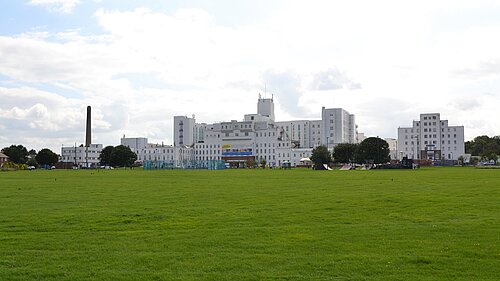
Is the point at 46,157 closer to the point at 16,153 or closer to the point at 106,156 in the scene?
the point at 16,153

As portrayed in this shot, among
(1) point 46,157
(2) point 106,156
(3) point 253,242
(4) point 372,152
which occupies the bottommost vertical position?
(3) point 253,242

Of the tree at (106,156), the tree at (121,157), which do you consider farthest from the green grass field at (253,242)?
the tree at (106,156)

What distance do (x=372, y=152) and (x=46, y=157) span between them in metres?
102

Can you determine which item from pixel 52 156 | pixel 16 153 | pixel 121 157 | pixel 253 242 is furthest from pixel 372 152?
pixel 253 242

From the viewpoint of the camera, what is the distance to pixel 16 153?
177875mm

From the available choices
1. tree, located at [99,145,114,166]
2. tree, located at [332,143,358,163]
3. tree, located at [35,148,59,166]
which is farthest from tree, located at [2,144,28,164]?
tree, located at [332,143,358,163]

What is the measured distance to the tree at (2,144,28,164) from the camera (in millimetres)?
176250

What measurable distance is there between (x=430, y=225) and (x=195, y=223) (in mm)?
7283

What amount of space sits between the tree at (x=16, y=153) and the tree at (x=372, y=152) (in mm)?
108242

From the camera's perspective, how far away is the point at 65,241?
14.5 metres

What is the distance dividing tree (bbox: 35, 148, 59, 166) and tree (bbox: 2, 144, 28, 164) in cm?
707

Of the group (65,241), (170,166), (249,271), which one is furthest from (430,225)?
(170,166)

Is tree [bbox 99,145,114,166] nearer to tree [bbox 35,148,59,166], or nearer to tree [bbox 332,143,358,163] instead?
tree [bbox 35,148,59,166]

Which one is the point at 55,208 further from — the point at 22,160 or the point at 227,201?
the point at 22,160
